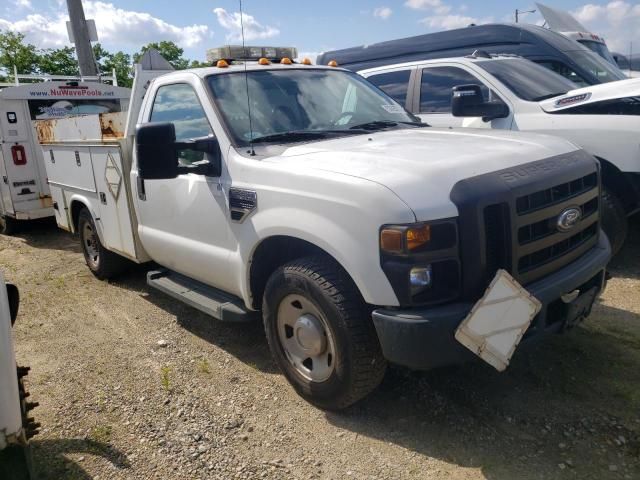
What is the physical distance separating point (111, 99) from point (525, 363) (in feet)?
26.4

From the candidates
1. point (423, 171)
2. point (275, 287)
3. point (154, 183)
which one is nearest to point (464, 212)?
point (423, 171)

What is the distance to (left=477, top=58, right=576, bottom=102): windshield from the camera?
5605mm

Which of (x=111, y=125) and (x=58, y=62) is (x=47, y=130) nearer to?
(x=111, y=125)

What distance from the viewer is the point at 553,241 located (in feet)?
9.34

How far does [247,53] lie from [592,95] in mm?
3101

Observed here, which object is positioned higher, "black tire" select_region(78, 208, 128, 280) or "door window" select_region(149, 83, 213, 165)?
"door window" select_region(149, 83, 213, 165)

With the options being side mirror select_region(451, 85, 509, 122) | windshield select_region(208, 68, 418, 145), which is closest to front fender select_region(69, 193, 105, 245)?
windshield select_region(208, 68, 418, 145)

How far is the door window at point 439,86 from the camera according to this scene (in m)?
6.01

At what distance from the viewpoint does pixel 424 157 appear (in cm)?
282

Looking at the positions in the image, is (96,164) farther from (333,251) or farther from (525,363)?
(525,363)

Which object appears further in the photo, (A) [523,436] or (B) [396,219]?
(A) [523,436]

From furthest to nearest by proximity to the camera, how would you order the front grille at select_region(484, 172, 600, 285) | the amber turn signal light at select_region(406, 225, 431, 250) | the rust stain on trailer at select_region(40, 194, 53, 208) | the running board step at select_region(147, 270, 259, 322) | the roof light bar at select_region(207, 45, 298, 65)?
1. the rust stain on trailer at select_region(40, 194, 53, 208)
2. the roof light bar at select_region(207, 45, 298, 65)
3. the running board step at select_region(147, 270, 259, 322)
4. the front grille at select_region(484, 172, 600, 285)
5. the amber turn signal light at select_region(406, 225, 431, 250)

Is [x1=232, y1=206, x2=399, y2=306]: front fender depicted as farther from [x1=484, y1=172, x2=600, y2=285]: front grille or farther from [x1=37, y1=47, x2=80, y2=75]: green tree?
[x1=37, y1=47, x2=80, y2=75]: green tree

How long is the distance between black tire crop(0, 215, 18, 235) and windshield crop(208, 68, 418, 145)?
20.9 ft
